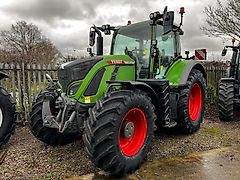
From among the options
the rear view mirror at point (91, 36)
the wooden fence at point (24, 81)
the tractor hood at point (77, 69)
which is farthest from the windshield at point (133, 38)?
the wooden fence at point (24, 81)

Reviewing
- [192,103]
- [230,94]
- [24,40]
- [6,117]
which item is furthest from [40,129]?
[24,40]

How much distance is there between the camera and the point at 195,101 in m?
5.97

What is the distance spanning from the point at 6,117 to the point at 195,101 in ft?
12.0

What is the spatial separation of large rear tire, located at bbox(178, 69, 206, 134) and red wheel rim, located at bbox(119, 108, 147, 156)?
138 cm

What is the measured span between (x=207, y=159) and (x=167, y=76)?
63.6 inches

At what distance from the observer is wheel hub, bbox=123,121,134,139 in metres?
3.75

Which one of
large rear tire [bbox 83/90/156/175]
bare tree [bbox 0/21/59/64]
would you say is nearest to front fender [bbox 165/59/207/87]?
large rear tire [bbox 83/90/156/175]

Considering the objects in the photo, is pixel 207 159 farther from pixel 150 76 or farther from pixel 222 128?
pixel 222 128

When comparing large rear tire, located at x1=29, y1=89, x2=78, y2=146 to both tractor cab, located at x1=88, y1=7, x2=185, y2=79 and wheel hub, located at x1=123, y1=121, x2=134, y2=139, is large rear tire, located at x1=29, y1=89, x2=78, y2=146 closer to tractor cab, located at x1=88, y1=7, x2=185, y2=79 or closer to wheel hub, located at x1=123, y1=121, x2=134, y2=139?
wheel hub, located at x1=123, y1=121, x2=134, y2=139

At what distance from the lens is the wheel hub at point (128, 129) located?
148 inches

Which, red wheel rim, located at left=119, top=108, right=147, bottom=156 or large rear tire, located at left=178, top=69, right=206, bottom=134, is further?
large rear tire, located at left=178, top=69, right=206, bottom=134

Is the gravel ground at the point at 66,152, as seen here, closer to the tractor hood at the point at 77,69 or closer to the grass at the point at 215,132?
the grass at the point at 215,132

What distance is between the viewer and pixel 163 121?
4555 millimetres

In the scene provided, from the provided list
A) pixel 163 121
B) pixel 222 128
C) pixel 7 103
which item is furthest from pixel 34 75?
pixel 222 128
